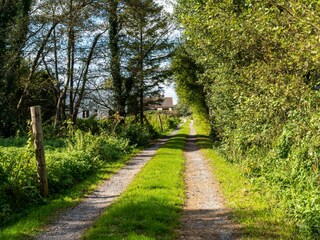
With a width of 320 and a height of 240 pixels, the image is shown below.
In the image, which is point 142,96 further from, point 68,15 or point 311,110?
point 311,110

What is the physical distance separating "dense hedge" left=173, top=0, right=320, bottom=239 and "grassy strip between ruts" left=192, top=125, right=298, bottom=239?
231mm

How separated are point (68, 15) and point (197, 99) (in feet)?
47.7

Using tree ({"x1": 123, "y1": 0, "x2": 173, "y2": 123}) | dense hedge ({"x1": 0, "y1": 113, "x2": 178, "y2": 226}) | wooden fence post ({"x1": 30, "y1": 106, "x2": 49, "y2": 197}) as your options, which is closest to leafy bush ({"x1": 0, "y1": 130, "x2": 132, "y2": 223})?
dense hedge ({"x1": 0, "y1": 113, "x2": 178, "y2": 226})

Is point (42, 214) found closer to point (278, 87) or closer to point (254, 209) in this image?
point (254, 209)

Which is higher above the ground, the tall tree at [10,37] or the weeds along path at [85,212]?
the tall tree at [10,37]

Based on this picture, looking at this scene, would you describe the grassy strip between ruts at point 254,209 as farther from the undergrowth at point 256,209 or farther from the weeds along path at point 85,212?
the weeds along path at point 85,212

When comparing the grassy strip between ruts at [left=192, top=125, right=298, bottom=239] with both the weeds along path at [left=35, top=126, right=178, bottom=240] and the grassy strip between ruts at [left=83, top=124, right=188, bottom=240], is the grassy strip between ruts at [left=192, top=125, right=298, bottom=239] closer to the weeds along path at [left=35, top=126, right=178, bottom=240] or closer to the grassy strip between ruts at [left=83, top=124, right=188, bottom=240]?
the grassy strip between ruts at [left=83, top=124, right=188, bottom=240]

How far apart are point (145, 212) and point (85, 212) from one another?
149 cm

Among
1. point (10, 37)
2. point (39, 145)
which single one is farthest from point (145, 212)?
point (10, 37)

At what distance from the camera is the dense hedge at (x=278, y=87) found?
5.76m

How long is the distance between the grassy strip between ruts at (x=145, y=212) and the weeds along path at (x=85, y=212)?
261mm

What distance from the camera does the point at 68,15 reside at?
66.0 ft

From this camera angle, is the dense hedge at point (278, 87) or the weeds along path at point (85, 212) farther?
the weeds along path at point (85, 212)

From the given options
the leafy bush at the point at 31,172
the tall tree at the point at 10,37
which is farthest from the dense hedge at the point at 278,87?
the tall tree at the point at 10,37
